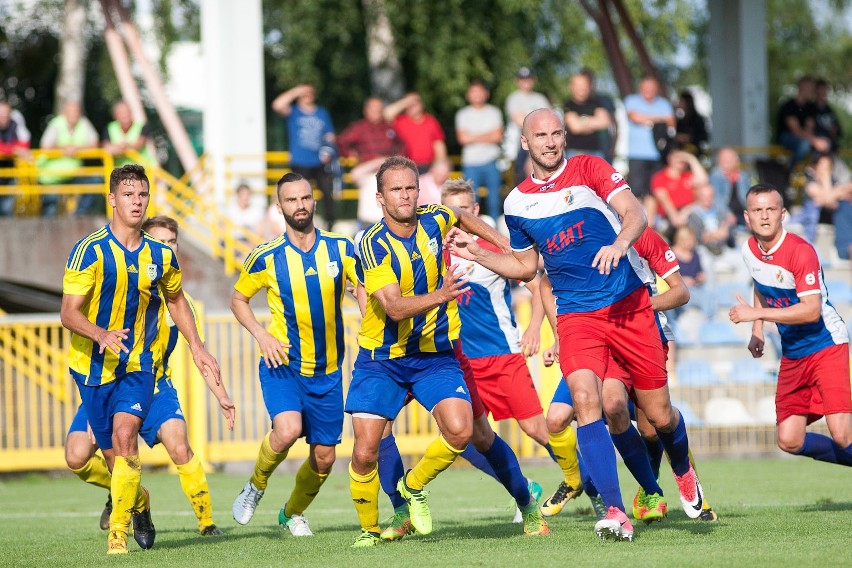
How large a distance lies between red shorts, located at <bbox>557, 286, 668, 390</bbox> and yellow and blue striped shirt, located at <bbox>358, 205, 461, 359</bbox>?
30.5 inches

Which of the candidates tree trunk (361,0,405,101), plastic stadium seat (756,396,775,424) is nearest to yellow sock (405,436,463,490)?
plastic stadium seat (756,396,775,424)

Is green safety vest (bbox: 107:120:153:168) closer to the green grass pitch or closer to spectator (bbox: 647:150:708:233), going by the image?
the green grass pitch

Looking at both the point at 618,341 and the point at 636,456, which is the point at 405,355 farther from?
the point at 636,456

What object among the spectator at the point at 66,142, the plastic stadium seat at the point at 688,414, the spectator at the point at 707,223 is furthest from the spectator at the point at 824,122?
the spectator at the point at 66,142

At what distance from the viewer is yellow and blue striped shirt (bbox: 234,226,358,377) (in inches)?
334

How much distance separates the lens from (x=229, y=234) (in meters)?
17.2

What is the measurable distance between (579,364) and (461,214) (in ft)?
4.36

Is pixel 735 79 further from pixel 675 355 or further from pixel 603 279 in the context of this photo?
pixel 603 279

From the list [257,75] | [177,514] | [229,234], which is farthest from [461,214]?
[257,75]

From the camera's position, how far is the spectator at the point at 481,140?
58.0 feet

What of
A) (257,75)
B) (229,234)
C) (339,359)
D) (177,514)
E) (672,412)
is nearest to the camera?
(672,412)

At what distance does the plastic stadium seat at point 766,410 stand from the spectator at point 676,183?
3993mm

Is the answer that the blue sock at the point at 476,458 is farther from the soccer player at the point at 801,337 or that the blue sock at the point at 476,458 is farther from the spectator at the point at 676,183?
the spectator at the point at 676,183

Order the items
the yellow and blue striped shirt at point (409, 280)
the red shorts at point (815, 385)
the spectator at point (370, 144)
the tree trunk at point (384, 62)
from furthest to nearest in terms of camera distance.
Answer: the tree trunk at point (384, 62), the spectator at point (370, 144), the red shorts at point (815, 385), the yellow and blue striped shirt at point (409, 280)
